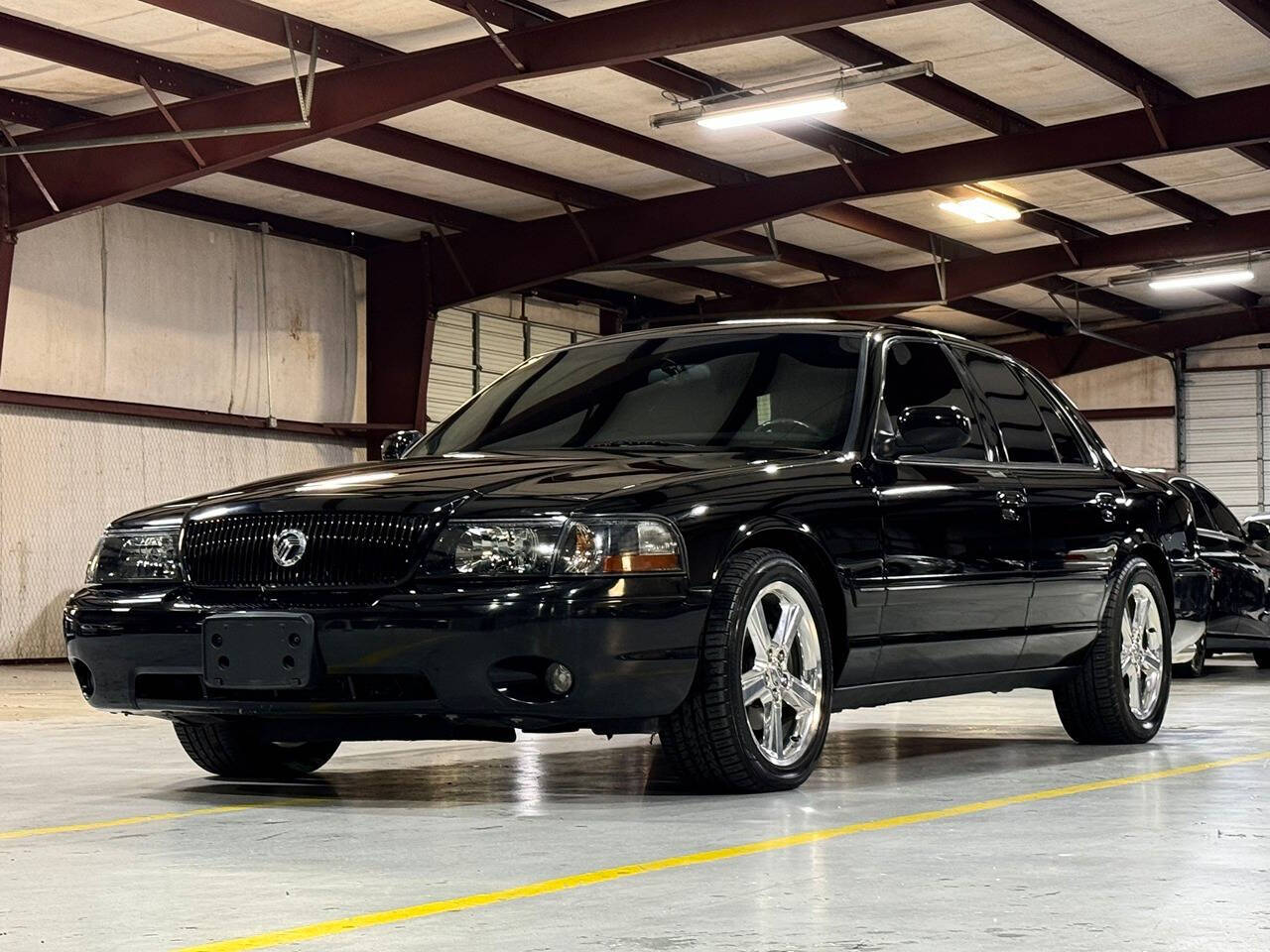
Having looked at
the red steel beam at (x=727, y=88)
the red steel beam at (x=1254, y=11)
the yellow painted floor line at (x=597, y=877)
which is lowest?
the yellow painted floor line at (x=597, y=877)

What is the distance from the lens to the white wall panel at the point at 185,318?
66.3 feet

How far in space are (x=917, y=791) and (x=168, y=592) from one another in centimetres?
247

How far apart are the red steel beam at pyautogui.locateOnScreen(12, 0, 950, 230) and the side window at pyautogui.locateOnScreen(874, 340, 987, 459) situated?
25.0 feet

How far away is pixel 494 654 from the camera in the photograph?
18.2ft

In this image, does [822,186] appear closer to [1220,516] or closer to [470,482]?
[1220,516]

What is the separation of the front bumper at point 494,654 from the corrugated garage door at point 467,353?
19759 millimetres

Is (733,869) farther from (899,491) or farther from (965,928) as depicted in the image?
(899,491)

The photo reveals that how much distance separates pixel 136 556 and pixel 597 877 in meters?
2.48

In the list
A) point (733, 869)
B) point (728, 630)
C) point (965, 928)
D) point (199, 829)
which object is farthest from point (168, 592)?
point (965, 928)

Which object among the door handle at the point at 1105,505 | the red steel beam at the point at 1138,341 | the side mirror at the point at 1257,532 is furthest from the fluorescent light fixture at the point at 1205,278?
the door handle at the point at 1105,505

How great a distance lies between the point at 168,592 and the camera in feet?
19.9

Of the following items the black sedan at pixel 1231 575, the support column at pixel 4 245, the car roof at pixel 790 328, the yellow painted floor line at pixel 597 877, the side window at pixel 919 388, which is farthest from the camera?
the support column at pixel 4 245

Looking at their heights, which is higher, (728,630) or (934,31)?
(934,31)

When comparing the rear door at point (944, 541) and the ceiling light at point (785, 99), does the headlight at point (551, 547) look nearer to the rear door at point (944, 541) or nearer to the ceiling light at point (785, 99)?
the rear door at point (944, 541)
